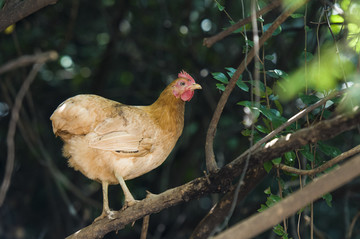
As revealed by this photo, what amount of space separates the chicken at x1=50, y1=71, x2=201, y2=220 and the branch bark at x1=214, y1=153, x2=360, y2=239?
147 centimetres

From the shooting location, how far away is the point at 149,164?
3178 mm

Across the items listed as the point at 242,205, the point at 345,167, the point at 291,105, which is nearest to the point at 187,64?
the point at 291,105

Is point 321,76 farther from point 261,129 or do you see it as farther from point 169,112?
point 169,112

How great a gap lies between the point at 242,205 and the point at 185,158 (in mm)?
843

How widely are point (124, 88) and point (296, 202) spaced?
3791mm

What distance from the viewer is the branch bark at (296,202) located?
1579 millimetres

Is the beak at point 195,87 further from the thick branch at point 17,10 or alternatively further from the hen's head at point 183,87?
the thick branch at point 17,10

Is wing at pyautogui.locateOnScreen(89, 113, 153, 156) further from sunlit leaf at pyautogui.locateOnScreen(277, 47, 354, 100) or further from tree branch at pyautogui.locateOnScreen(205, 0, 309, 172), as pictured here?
sunlit leaf at pyautogui.locateOnScreen(277, 47, 354, 100)

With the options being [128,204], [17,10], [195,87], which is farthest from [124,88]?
[17,10]

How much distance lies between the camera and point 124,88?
5223mm

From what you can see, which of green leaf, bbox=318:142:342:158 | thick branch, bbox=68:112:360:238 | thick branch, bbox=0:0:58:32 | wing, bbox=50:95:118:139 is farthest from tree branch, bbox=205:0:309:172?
thick branch, bbox=0:0:58:32

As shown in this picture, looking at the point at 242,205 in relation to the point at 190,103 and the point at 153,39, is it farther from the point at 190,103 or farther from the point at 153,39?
the point at 153,39

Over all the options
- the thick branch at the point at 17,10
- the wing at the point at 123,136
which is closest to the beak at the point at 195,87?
the wing at the point at 123,136

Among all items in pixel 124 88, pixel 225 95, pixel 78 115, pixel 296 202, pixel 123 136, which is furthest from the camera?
pixel 124 88
